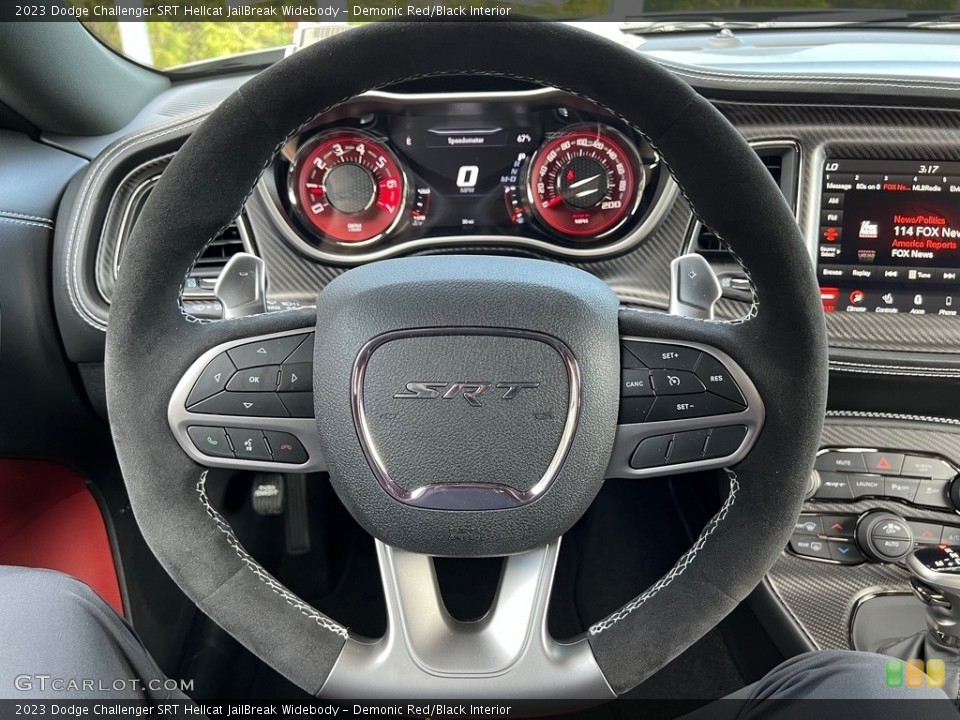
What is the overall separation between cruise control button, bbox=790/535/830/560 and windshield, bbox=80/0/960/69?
0.97 meters

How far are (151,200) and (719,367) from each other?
59 centimetres

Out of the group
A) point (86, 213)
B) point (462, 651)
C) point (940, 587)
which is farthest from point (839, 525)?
point (86, 213)

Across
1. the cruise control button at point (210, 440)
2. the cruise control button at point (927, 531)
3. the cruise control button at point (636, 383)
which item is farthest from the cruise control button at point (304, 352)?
the cruise control button at point (927, 531)

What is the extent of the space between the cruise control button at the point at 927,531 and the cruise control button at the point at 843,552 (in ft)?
0.37

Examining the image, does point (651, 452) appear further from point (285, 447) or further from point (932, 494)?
point (932, 494)

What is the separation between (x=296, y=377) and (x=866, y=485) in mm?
1053

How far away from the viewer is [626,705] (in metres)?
1.70

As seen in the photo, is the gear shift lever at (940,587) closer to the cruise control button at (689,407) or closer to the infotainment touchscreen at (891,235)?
the infotainment touchscreen at (891,235)

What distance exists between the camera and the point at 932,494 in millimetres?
1354

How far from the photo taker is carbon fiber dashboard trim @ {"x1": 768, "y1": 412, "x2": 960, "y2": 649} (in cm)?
136

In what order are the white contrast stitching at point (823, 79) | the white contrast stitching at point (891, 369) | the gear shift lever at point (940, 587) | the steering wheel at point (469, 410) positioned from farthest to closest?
the white contrast stitching at point (891, 369) < the white contrast stitching at point (823, 79) < the gear shift lever at point (940, 587) < the steering wheel at point (469, 410)

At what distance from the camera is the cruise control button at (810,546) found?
136 centimetres

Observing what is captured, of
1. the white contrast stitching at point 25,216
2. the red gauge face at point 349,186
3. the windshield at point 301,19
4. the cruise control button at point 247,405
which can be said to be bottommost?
the cruise control button at point 247,405

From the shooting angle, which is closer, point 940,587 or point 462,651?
point 462,651
